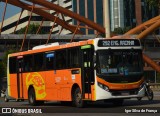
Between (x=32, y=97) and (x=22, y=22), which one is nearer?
(x=32, y=97)

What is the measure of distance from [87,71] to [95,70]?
518mm

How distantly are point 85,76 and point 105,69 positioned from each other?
100 cm

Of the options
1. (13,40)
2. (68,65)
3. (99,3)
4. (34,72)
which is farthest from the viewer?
(99,3)

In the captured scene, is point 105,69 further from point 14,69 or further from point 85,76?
point 14,69

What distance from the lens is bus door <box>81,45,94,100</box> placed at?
21.0 m

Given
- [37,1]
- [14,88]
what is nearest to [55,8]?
[37,1]

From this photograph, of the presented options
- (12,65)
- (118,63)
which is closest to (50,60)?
(118,63)

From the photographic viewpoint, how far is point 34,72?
2555 centimetres

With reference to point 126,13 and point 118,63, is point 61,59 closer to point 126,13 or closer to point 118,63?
point 118,63

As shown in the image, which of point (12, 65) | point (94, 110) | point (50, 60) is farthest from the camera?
point (12, 65)

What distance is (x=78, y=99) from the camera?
858 inches

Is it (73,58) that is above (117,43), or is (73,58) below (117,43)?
below

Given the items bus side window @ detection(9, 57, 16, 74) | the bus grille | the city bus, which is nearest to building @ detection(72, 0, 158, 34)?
bus side window @ detection(9, 57, 16, 74)

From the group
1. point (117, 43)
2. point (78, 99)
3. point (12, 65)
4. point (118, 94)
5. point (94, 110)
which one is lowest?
point (94, 110)
